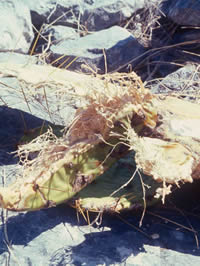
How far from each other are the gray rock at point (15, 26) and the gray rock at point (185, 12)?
1.13 metres

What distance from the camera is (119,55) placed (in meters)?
3.23

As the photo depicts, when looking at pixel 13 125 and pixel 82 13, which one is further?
pixel 82 13

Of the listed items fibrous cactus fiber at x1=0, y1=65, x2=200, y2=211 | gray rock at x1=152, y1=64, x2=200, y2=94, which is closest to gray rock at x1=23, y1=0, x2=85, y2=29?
gray rock at x1=152, y1=64, x2=200, y2=94

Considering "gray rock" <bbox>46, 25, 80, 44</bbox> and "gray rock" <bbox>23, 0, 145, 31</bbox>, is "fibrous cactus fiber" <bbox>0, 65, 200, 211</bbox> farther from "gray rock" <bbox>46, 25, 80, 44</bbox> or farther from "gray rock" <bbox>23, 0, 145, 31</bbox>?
"gray rock" <bbox>23, 0, 145, 31</bbox>

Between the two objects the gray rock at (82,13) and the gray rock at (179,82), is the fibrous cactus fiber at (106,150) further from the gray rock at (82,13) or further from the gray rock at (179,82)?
the gray rock at (82,13)

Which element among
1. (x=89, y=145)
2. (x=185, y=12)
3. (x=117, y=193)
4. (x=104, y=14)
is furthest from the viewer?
(x=104, y=14)

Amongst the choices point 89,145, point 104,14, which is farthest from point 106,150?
point 104,14

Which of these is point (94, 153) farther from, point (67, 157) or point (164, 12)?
point (164, 12)

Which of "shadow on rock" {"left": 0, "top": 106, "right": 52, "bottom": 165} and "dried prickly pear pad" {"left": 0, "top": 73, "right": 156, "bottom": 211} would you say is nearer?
"dried prickly pear pad" {"left": 0, "top": 73, "right": 156, "bottom": 211}

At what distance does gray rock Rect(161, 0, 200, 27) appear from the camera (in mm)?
3352

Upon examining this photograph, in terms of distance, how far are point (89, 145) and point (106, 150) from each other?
75 millimetres

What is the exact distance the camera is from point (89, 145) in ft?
5.17

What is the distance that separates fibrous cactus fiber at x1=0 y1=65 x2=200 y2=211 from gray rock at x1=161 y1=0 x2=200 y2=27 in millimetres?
1811

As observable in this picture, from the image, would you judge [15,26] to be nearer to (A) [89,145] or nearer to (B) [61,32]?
(B) [61,32]
